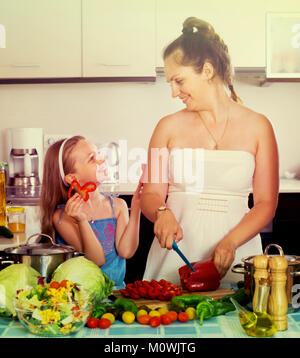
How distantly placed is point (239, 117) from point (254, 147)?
0.46 feet

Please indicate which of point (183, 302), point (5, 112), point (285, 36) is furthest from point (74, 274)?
point (285, 36)

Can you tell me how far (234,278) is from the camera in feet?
6.47

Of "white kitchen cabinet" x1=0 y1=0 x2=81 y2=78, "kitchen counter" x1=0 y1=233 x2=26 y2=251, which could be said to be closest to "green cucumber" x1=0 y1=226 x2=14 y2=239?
"kitchen counter" x1=0 y1=233 x2=26 y2=251

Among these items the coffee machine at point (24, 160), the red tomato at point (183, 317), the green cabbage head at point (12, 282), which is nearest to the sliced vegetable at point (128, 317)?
the red tomato at point (183, 317)

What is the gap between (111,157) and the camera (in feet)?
7.33

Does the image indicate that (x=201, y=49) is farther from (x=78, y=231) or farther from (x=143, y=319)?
(x=143, y=319)

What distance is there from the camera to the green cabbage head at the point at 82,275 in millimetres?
1340

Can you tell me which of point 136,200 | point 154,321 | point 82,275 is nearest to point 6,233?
point 136,200

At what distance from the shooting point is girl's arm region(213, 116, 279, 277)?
2043 millimetres

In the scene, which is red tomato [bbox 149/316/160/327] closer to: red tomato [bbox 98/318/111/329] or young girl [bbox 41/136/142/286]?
red tomato [bbox 98/318/111/329]

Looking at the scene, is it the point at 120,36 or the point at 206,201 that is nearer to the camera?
the point at 206,201

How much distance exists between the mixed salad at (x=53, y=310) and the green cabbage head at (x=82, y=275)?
11 centimetres

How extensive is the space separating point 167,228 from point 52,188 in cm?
50
